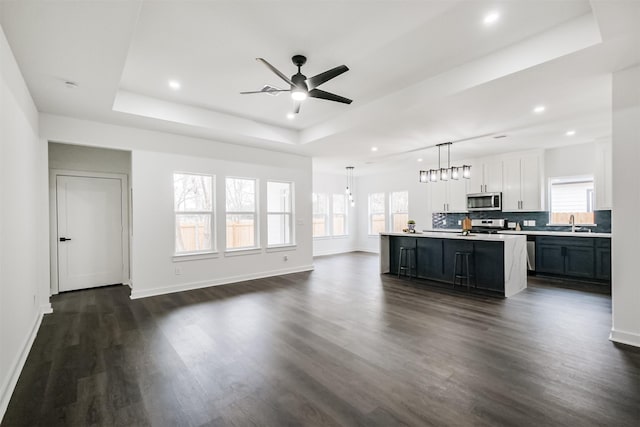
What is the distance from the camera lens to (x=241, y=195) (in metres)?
6.14

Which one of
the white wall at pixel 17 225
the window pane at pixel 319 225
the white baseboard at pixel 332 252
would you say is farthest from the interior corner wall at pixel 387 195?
the white wall at pixel 17 225

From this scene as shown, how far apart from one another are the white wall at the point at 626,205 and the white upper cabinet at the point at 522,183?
411 centimetres

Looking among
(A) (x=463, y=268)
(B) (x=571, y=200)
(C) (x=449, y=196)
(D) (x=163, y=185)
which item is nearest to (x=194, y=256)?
(D) (x=163, y=185)

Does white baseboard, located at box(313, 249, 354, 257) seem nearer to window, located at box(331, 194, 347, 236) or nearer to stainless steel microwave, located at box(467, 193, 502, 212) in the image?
window, located at box(331, 194, 347, 236)

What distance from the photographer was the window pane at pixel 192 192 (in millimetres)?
5344

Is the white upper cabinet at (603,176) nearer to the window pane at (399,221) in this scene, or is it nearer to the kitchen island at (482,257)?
the kitchen island at (482,257)

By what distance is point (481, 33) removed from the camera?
2.83 m

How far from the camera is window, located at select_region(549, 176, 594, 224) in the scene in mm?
6219

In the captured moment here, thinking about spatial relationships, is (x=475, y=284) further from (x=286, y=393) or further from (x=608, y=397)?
(x=286, y=393)

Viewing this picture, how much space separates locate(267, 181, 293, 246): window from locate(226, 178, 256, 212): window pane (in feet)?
1.45

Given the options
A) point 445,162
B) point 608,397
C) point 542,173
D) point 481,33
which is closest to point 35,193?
point 481,33

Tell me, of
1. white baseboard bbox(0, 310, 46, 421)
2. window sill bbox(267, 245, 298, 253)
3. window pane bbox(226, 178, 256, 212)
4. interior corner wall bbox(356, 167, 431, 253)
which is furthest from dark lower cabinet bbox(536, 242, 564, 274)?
white baseboard bbox(0, 310, 46, 421)

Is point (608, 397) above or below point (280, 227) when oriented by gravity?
below

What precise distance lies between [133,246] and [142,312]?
121 cm
